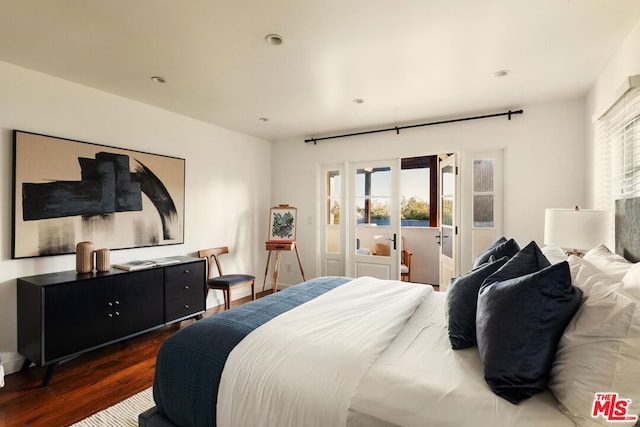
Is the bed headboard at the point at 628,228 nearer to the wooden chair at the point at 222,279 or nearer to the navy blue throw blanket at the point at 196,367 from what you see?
the navy blue throw blanket at the point at 196,367

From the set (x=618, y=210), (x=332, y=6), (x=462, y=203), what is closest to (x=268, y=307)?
(x=332, y=6)

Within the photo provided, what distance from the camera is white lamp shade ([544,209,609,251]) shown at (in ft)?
7.39

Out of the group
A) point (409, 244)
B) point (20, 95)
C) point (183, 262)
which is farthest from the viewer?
point (409, 244)

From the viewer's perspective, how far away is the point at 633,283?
1238 mm

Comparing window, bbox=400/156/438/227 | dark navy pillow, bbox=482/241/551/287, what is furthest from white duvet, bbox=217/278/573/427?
window, bbox=400/156/438/227

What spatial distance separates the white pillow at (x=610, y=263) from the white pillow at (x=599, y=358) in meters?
0.58

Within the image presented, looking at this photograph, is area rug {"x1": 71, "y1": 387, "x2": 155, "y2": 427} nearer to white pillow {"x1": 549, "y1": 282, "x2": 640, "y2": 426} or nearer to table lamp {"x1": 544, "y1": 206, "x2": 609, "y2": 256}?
white pillow {"x1": 549, "y1": 282, "x2": 640, "y2": 426}

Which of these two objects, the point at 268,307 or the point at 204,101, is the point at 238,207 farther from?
the point at 268,307

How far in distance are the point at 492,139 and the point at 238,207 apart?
350cm

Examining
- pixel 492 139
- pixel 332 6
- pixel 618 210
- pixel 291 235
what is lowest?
pixel 291 235

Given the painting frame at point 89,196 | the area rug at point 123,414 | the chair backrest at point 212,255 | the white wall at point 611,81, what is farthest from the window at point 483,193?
the area rug at point 123,414

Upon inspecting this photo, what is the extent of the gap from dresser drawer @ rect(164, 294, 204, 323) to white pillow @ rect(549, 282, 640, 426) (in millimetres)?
3231

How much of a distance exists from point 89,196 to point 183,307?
4.69 feet

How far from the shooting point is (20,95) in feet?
8.80
